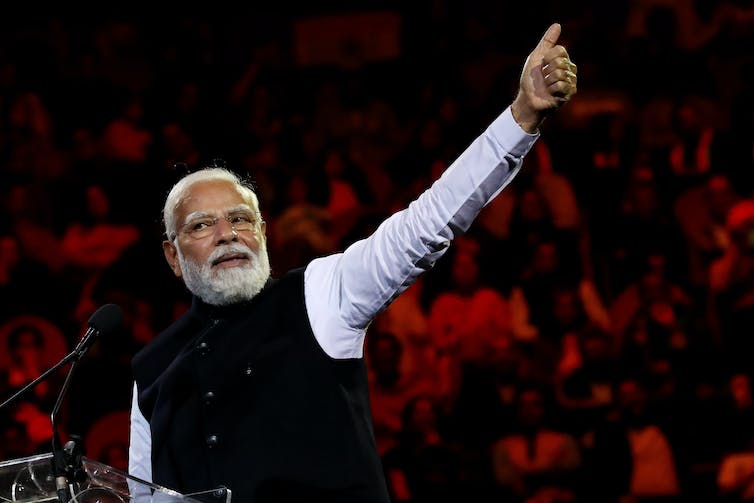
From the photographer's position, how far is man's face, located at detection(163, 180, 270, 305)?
→ 244 cm

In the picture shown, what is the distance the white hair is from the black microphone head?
56cm

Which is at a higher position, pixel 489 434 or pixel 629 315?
pixel 629 315

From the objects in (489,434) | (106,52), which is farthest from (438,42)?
(489,434)

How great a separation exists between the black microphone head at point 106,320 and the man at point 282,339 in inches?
13.9

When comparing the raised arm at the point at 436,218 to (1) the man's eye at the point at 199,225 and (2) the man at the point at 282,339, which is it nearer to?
(2) the man at the point at 282,339

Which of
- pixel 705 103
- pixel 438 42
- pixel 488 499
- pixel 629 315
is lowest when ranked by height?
pixel 488 499

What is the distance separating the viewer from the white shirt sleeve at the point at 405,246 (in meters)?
2.03

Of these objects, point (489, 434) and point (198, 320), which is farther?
point (489, 434)

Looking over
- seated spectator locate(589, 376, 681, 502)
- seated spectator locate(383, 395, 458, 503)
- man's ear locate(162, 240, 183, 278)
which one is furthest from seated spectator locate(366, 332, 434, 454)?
man's ear locate(162, 240, 183, 278)

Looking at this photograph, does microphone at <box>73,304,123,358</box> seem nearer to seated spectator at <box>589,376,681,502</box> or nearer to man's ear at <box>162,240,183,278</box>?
man's ear at <box>162,240,183,278</box>

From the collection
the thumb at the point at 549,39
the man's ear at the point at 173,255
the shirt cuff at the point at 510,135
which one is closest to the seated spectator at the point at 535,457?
the man's ear at the point at 173,255

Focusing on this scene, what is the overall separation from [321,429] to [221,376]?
0.86 ft

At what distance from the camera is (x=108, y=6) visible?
8.52 metres

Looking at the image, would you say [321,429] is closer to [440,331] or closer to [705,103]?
[440,331]
